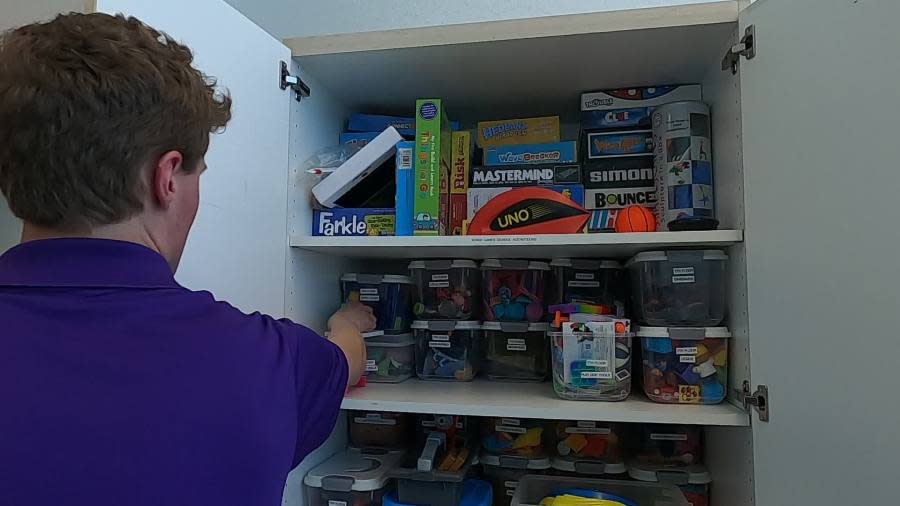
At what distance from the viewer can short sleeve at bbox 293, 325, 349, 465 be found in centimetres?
73

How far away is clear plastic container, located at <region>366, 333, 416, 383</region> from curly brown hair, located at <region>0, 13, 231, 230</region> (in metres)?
0.78

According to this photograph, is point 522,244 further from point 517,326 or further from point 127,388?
point 127,388

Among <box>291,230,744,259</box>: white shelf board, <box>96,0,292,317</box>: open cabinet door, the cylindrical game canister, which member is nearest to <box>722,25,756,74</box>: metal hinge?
the cylindrical game canister

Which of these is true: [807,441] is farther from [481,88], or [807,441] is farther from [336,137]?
[336,137]

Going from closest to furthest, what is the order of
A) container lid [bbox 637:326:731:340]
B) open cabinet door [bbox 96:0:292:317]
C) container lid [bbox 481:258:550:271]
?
1. open cabinet door [bbox 96:0:292:317]
2. container lid [bbox 637:326:731:340]
3. container lid [bbox 481:258:550:271]

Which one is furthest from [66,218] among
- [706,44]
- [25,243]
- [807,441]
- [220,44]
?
[706,44]

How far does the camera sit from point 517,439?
1.34 m

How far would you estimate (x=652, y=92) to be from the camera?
1317 mm

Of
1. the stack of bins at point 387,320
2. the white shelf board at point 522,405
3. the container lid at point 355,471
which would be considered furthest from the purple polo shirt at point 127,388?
the stack of bins at point 387,320

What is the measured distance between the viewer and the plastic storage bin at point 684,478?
4.04 feet

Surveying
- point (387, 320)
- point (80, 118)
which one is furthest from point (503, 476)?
point (80, 118)

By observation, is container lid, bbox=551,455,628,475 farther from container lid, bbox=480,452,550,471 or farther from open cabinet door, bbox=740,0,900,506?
open cabinet door, bbox=740,0,900,506

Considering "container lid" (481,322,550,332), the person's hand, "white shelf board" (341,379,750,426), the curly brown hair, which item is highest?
the curly brown hair

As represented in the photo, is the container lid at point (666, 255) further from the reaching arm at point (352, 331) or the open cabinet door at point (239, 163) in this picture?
the open cabinet door at point (239, 163)
